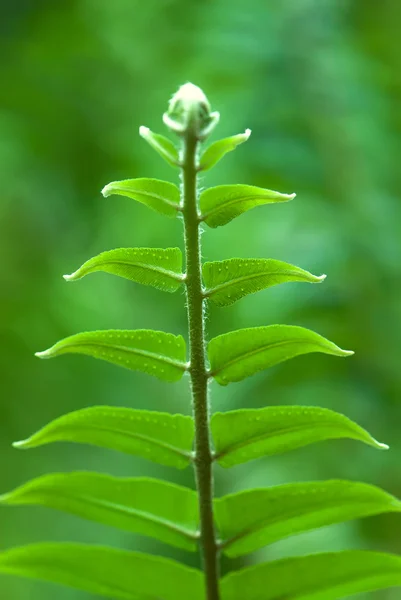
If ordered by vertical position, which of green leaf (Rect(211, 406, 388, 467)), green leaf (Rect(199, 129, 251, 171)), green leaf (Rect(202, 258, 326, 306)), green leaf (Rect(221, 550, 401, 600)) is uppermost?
green leaf (Rect(199, 129, 251, 171))

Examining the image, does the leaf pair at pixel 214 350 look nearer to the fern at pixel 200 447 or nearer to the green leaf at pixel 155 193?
the fern at pixel 200 447

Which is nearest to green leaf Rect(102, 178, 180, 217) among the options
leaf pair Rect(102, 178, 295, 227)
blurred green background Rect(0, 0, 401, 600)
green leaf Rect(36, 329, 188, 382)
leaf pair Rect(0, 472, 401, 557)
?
leaf pair Rect(102, 178, 295, 227)

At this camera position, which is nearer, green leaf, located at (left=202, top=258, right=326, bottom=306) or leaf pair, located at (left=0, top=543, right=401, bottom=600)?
green leaf, located at (left=202, top=258, right=326, bottom=306)

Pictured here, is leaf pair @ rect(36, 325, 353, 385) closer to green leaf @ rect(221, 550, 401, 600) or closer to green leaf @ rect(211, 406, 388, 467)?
green leaf @ rect(211, 406, 388, 467)

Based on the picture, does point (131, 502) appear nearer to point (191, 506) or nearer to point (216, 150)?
point (191, 506)

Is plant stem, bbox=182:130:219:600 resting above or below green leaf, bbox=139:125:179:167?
below

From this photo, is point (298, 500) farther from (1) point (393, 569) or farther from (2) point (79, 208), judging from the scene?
(2) point (79, 208)

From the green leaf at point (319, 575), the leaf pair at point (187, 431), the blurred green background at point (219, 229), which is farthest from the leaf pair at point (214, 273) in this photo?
the blurred green background at point (219, 229)

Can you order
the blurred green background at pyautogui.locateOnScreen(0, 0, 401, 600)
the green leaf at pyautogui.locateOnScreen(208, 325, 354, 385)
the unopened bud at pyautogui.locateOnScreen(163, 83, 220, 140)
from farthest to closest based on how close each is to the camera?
1. the blurred green background at pyautogui.locateOnScreen(0, 0, 401, 600)
2. the green leaf at pyautogui.locateOnScreen(208, 325, 354, 385)
3. the unopened bud at pyautogui.locateOnScreen(163, 83, 220, 140)
